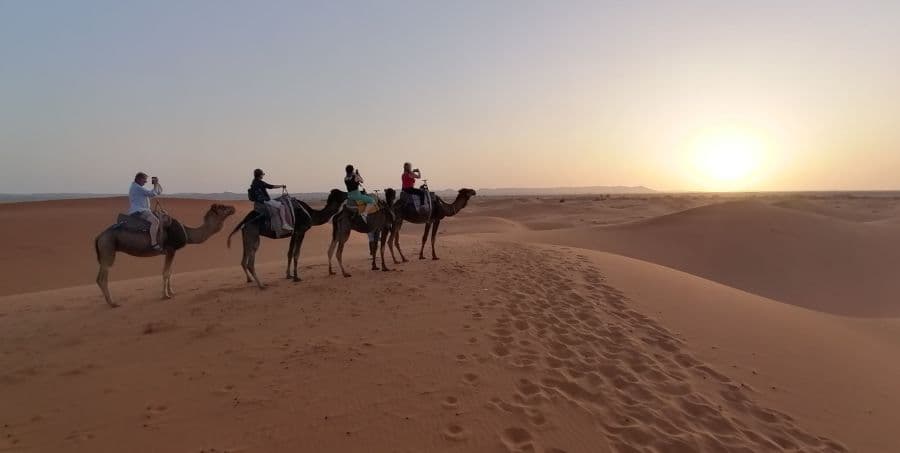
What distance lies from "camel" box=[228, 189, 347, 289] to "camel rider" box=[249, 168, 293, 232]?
20 cm

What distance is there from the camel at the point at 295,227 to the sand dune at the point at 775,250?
1377 cm

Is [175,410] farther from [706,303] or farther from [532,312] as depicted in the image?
[706,303]

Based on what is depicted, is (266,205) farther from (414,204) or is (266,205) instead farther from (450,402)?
(450,402)

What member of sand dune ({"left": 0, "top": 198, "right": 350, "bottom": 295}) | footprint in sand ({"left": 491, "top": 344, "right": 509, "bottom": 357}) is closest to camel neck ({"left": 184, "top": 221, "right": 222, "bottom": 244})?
footprint in sand ({"left": 491, "top": 344, "right": 509, "bottom": 357})

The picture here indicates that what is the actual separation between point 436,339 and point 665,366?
3345mm

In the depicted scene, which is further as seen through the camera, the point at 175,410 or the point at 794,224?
the point at 794,224

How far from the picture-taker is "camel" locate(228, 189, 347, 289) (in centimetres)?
1074

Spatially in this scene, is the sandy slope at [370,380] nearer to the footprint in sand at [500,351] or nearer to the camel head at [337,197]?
the footprint in sand at [500,351]

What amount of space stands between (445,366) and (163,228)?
7.23m

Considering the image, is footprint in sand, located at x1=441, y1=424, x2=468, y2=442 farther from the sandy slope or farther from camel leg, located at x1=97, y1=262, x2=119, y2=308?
camel leg, located at x1=97, y1=262, x2=119, y2=308

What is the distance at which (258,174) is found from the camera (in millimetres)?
10992

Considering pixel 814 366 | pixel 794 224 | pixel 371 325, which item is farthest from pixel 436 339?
pixel 794 224

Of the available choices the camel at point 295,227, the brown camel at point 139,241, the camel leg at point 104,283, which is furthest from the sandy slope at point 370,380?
the camel at point 295,227

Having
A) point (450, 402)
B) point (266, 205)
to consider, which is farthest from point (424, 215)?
point (450, 402)
